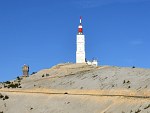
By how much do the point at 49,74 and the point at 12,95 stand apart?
16.7 metres

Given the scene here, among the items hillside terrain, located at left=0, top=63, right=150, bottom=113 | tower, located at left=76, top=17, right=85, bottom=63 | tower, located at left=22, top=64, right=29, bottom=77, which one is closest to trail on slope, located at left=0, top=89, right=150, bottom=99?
hillside terrain, located at left=0, top=63, right=150, bottom=113

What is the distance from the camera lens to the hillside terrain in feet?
202

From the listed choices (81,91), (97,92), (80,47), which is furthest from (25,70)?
(97,92)

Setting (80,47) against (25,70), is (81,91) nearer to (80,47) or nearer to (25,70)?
(80,47)

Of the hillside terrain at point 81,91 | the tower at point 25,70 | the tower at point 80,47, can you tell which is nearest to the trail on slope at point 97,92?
the hillside terrain at point 81,91

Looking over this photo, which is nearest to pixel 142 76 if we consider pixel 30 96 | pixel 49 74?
pixel 30 96

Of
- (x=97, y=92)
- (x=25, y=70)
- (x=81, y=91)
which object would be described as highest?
(x=25, y=70)

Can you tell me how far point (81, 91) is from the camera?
7331 centimetres

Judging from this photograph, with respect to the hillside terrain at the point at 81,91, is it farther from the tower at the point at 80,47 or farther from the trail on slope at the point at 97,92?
the tower at the point at 80,47

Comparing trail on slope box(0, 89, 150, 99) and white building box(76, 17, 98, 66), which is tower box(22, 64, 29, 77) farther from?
trail on slope box(0, 89, 150, 99)

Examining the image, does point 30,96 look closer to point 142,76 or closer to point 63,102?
point 63,102

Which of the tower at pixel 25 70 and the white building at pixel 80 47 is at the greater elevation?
the white building at pixel 80 47

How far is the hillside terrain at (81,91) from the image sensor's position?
202ft

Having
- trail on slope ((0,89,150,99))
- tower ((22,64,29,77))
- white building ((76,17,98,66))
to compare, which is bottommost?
trail on slope ((0,89,150,99))
